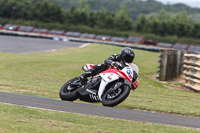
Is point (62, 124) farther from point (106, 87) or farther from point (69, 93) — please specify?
point (69, 93)

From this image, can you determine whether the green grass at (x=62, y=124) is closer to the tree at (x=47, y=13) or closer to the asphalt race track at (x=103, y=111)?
the asphalt race track at (x=103, y=111)

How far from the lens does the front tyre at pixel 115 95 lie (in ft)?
28.4

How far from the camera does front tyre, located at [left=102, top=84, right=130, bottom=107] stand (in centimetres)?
866

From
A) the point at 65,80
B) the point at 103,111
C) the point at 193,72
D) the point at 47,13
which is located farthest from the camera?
the point at 47,13

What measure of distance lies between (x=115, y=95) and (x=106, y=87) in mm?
501

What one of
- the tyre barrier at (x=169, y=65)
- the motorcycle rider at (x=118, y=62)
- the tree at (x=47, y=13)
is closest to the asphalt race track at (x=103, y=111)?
the motorcycle rider at (x=118, y=62)

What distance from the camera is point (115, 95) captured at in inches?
348

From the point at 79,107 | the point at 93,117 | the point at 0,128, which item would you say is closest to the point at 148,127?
the point at 93,117

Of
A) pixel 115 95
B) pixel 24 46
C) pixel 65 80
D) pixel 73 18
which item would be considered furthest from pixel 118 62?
pixel 73 18

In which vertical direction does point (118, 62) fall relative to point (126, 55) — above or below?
below

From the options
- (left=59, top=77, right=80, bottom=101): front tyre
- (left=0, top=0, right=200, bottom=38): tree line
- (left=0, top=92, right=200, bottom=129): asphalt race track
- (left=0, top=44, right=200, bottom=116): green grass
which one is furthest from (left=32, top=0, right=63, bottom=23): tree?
(left=0, top=92, right=200, bottom=129): asphalt race track

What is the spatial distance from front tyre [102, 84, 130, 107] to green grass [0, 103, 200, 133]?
133 cm

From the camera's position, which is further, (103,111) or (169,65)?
(169,65)

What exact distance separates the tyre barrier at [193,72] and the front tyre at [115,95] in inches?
340
